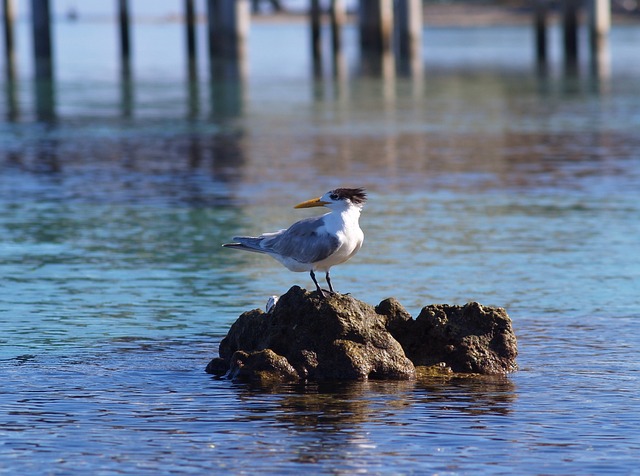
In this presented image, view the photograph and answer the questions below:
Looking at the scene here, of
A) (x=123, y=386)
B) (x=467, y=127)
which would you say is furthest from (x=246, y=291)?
(x=467, y=127)

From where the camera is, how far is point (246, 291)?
54.9 ft

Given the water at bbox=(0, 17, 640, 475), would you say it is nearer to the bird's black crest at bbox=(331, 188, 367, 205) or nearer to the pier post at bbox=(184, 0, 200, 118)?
the bird's black crest at bbox=(331, 188, 367, 205)

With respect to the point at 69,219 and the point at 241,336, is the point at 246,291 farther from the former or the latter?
the point at 69,219

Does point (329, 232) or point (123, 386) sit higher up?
point (329, 232)

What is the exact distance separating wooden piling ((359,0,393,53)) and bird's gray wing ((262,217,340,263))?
61871mm

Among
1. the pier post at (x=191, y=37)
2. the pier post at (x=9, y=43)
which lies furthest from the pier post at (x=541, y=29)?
the pier post at (x=9, y=43)

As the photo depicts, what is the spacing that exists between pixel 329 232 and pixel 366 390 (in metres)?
1.27

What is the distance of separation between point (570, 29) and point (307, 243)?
6302cm

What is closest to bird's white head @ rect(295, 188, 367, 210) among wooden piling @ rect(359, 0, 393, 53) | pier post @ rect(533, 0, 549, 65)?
wooden piling @ rect(359, 0, 393, 53)

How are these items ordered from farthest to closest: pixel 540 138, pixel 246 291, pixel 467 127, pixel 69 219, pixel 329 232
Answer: pixel 467 127, pixel 540 138, pixel 69 219, pixel 246 291, pixel 329 232

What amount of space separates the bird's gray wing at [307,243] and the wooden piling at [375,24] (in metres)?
61.9

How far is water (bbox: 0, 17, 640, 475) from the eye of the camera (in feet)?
33.9

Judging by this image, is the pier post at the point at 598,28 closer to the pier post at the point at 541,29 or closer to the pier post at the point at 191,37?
the pier post at the point at 541,29

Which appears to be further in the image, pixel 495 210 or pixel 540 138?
pixel 540 138
